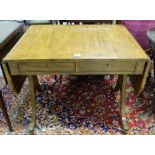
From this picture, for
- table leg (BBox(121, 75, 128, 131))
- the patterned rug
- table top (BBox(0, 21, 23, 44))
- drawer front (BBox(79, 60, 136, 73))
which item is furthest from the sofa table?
table leg (BBox(121, 75, 128, 131))

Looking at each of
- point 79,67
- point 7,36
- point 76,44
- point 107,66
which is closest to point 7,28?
point 7,36

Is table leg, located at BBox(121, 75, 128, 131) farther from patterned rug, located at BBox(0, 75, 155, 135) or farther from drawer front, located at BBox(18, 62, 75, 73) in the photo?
drawer front, located at BBox(18, 62, 75, 73)

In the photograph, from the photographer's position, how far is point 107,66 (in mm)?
1261

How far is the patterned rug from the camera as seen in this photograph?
163 cm

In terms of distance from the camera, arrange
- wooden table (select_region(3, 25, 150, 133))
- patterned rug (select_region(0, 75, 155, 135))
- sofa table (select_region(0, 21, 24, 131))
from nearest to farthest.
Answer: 1. wooden table (select_region(3, 25, 150, 133))
2. sofa table (select_region(0, 21, 24, 131))
3. patterned rug (select_region(0, 75, 155, 135))

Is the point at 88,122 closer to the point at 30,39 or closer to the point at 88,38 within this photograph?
the point at 88,38

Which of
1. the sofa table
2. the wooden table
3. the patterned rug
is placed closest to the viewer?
the wooden table

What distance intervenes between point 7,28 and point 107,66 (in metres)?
1.02

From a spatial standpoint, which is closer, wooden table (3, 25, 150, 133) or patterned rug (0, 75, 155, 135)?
wooden table (3, 25, 150, 133)

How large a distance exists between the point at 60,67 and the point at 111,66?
330 millimetres

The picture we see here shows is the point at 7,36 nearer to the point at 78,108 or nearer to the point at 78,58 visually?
the point at 78,58

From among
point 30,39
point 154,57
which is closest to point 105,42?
point 154,57

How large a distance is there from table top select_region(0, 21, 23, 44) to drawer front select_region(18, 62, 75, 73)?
0.35m
